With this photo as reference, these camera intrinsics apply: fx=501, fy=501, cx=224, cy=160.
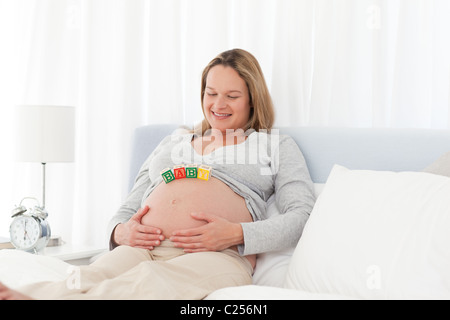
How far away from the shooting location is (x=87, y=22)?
87.5 inches

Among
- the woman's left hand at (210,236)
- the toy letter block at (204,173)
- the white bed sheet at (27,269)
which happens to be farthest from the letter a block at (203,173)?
the white bed sheet at (27,269)

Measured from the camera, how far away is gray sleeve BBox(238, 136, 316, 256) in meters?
1.29

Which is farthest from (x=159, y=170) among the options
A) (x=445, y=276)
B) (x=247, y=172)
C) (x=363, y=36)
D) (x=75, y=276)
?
(x=445, y=276)

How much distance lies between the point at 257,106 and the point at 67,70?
1.10m

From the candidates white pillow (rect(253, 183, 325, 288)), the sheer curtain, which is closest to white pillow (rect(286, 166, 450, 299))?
white pillow (rect(253, 183, 325, 288))

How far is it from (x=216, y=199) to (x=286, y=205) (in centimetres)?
20

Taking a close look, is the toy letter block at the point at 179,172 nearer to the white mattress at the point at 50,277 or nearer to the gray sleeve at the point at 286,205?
the gray sleeve at the point at 286,205

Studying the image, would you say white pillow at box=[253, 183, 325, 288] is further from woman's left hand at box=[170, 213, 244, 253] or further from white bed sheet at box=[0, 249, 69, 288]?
white bed sheet at box=[0, 249, 69, 288]

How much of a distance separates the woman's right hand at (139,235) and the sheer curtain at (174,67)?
2.10 ft

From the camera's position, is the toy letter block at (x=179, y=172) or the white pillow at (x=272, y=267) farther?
the toy letter block at (x=179, y=172)

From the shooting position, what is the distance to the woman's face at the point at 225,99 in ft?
5.25

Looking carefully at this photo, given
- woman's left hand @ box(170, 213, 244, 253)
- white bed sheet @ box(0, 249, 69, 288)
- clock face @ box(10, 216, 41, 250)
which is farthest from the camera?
clock face @ box(10, 216, 41, 250)

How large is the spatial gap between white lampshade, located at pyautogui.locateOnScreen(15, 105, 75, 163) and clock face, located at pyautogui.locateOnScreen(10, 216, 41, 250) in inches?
8.8
